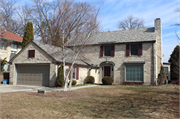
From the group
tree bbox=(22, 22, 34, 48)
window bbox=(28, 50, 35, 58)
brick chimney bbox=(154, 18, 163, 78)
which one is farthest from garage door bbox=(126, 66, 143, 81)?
tree bbox=(22, 22, 34, 48)

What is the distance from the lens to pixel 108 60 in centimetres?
2289

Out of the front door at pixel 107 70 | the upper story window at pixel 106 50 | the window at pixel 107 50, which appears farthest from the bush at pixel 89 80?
the window at pixel 107 50

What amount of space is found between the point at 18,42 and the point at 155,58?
79.8 ft

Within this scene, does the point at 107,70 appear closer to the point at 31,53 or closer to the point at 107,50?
the point at 107,50

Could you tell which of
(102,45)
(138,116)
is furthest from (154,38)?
(138,116)

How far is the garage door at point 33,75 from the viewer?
1722cm

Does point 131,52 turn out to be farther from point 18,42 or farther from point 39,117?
point 18,42

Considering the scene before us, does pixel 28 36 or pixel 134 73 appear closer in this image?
pixel 134 73

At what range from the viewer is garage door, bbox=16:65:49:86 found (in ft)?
56.5

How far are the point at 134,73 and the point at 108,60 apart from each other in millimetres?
3958

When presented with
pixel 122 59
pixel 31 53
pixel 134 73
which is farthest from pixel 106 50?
pixel 31 53

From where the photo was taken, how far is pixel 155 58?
2059 centimetres

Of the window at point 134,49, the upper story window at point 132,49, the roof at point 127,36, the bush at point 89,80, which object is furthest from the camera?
the window at point 134,49

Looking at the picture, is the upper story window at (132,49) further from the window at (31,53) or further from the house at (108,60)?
the window at (31,53)
